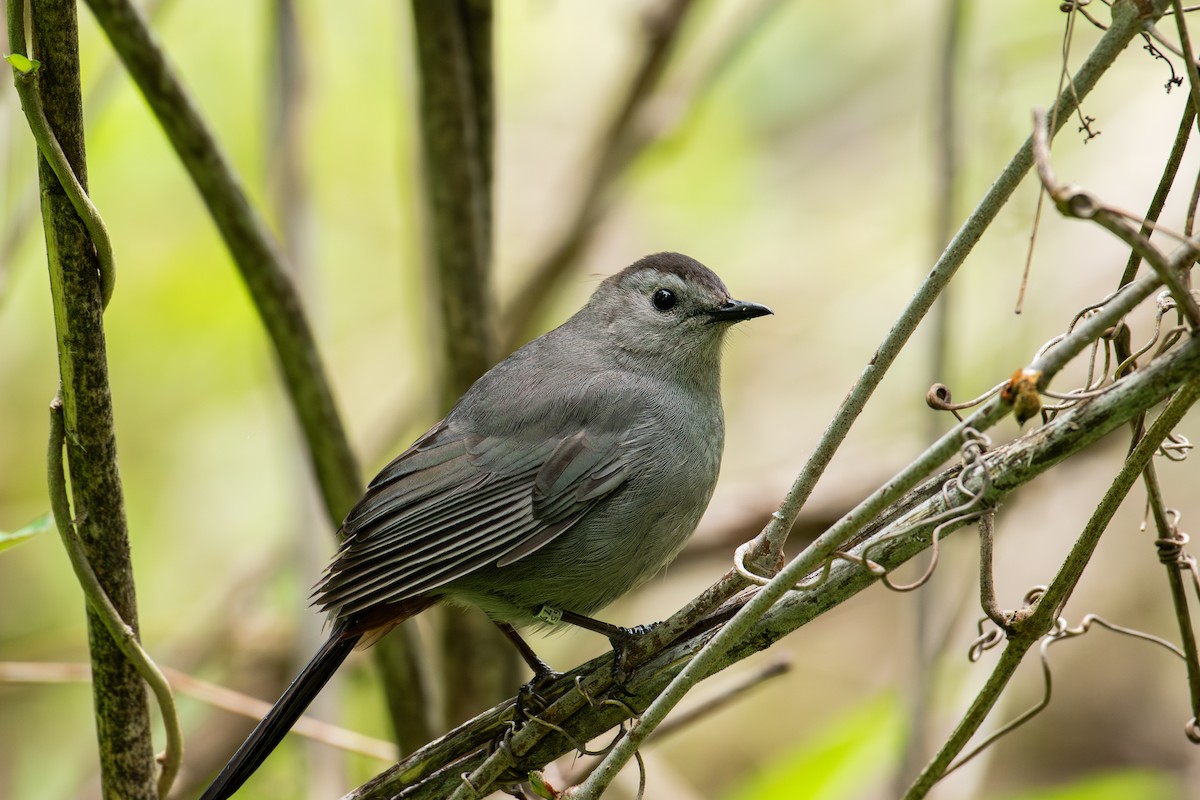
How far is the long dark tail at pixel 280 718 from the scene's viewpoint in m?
2.38

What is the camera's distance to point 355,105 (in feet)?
18.3

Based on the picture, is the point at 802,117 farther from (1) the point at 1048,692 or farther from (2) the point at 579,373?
(1) the point at 1048,692

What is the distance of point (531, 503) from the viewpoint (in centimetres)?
299

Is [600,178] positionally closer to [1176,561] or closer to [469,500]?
[469,500]

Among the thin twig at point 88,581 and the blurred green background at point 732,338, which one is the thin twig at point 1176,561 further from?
the thin twig at point 88,581

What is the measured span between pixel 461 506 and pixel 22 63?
160cm

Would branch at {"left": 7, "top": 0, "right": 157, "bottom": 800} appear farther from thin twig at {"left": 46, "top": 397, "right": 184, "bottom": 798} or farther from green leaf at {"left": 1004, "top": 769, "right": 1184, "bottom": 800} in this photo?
green leaf at {"left": 1004, "top": 769, "right": 1184, "bottom": 800}

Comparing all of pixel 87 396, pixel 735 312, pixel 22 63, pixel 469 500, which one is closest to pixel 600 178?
pixel 735 312

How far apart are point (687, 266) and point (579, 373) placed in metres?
0.55

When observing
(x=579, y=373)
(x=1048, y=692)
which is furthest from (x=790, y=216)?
(x=1048, y=692)

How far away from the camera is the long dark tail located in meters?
2.38

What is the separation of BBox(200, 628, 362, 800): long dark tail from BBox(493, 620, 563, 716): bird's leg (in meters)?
0.43

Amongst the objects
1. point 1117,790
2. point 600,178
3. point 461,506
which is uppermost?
point 600,178

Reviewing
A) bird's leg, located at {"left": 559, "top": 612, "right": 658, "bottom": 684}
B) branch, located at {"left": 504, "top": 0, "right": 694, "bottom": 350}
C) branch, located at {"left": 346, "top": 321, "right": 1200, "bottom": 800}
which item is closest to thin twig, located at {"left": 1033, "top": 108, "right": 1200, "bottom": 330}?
branch, located at {"left": 346, "top": 321, "right": 1200, "bottom": 800}
